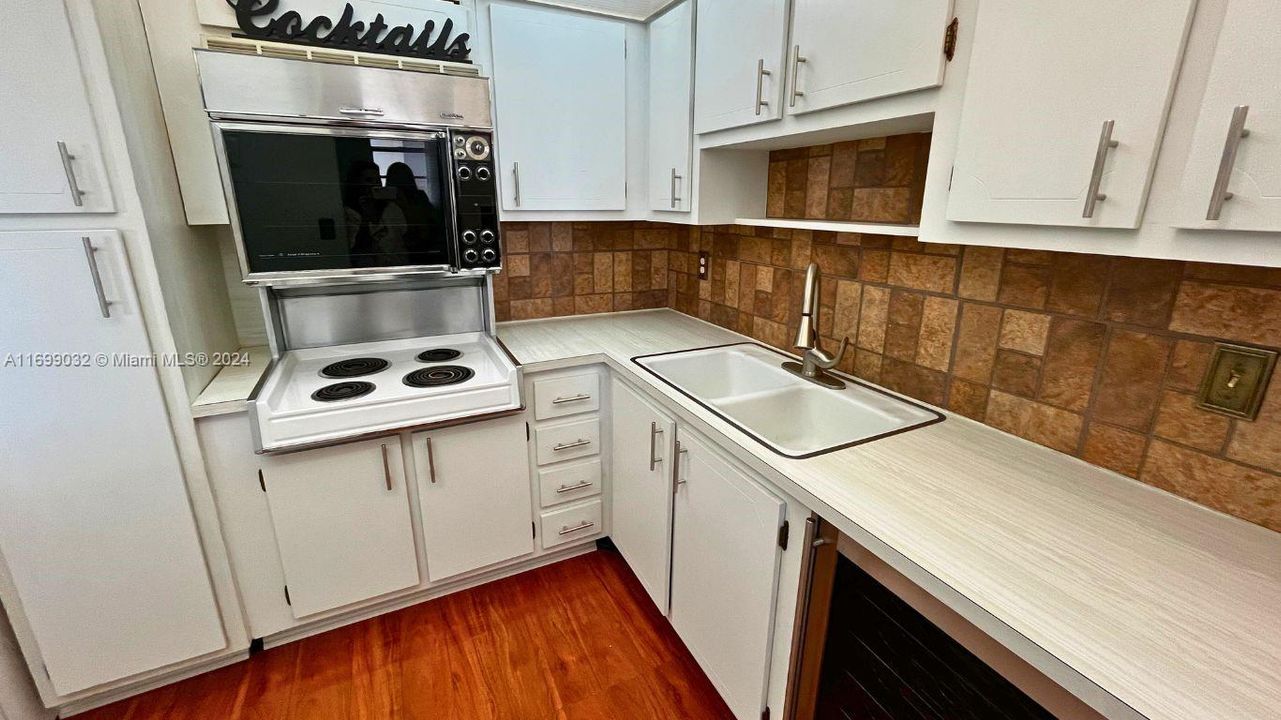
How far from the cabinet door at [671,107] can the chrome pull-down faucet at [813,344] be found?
575 millimetres

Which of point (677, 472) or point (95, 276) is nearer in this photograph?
point (95, 276)

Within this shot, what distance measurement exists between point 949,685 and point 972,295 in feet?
2.89

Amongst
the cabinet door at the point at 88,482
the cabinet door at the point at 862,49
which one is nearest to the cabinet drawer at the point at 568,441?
the cabinet door at the point at 88,482

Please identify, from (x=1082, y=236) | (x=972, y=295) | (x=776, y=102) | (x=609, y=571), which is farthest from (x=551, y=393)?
(x=1082, y=236)

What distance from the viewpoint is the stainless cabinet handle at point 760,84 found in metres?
1.41

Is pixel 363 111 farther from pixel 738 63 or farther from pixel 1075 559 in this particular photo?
pixel 1075 559

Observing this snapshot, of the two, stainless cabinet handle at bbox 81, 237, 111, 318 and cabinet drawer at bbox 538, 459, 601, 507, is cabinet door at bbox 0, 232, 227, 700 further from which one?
cabinet drawer at bbox 538, 459, 601, 507

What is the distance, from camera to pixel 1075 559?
84 centimetres

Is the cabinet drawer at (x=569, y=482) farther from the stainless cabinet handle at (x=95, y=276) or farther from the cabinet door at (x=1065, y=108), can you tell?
the cabinet door at (x=1065, y=108)

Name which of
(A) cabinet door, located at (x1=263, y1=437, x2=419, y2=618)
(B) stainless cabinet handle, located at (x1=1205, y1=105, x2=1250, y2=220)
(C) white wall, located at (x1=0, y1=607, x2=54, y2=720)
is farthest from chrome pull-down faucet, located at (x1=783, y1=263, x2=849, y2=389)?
(C) white wall, located at (x1=0, y1=607, x2=54, y2=720)

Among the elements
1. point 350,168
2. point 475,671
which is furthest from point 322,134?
point 475,671

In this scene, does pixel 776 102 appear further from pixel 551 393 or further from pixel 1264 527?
pixel 1264 527

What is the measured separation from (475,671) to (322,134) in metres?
1.69

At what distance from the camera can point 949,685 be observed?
858mm
